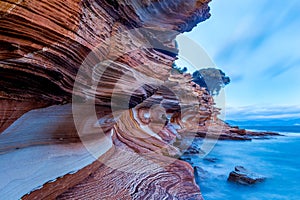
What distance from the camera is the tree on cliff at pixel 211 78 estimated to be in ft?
66.5

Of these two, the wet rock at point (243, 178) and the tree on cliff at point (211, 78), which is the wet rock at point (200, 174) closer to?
the wet rock at point (243, 178)

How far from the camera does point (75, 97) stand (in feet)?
5.25

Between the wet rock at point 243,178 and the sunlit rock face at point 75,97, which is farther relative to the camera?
the wet rock at point 243,178

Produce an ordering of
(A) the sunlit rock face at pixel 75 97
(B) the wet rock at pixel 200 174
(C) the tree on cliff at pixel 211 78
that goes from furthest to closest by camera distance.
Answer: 1. (C) the tree on cliff at pixel 211 78
2. (B) the wet rock at pixel 200 174
3. (A) the sunlit rock face at pixel 75 97

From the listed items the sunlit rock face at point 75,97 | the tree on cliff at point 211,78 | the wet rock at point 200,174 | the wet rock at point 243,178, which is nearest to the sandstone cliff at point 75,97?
the sunlit rock face at point 75,97

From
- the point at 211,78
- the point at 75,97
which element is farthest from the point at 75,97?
the point at 211,78

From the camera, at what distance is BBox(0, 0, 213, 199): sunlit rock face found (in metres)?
1.14

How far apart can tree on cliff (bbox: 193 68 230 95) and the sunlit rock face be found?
17806 millimetres

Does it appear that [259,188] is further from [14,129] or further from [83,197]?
[14,129]

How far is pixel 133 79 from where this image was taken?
2.28 metres

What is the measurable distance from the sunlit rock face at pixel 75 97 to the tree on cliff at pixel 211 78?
1781cm

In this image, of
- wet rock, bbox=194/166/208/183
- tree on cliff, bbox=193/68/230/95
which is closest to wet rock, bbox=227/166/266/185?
wet rock, bbox=194/166/208/183

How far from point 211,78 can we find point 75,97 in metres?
20.6

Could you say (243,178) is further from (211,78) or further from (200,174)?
(211,78)
